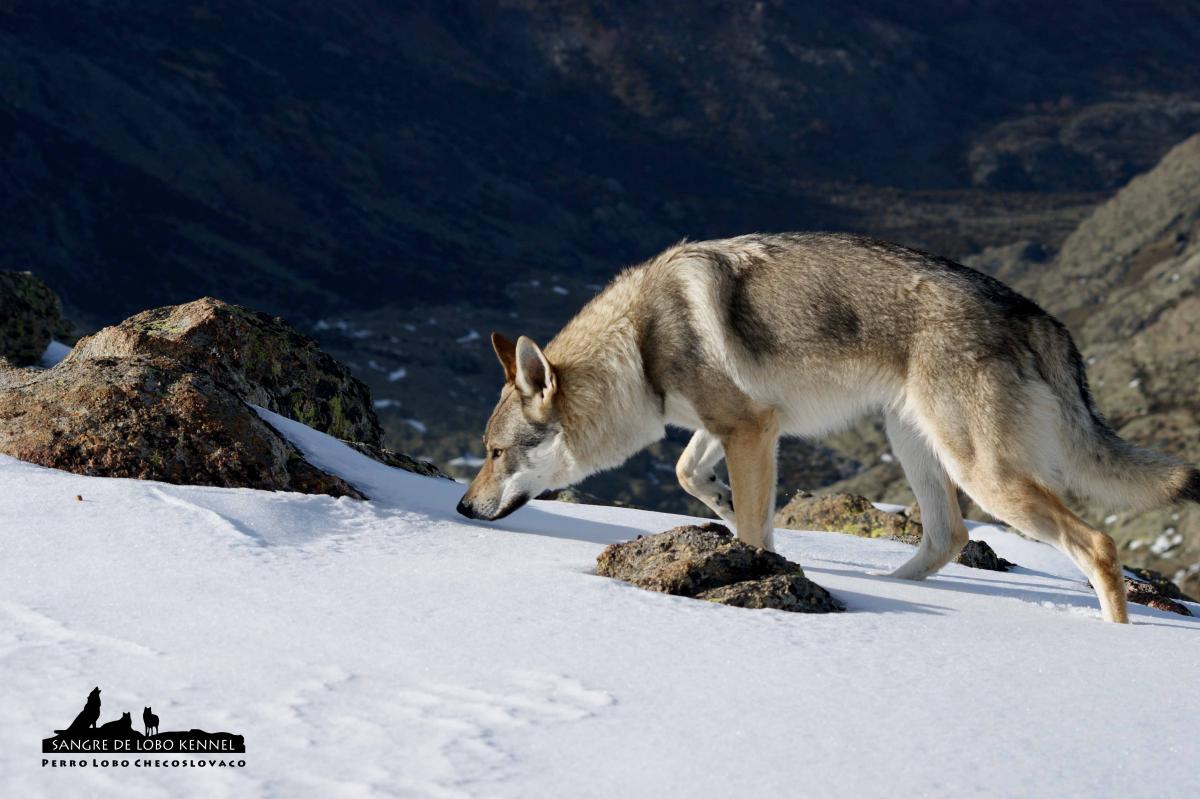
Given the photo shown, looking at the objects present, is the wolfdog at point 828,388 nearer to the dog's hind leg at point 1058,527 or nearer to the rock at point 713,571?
the dog's hind leg at point 1058,527

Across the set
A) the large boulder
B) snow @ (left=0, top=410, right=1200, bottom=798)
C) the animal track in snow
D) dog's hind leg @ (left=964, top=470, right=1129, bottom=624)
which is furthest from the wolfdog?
the animal track in snow

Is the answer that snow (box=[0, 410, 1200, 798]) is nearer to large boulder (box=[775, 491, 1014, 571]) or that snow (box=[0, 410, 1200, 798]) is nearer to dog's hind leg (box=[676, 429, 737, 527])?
dog's hind leg (box=[676, 429, 737, 527])

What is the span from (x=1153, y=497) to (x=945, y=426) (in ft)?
3.09

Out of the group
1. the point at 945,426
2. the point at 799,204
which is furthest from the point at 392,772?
the point at 799,204

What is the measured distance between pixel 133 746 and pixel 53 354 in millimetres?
6819

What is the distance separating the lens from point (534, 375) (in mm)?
6043

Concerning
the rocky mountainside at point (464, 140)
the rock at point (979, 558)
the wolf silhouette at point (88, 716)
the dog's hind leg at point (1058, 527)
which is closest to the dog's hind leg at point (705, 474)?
the rock at point (979, 558)

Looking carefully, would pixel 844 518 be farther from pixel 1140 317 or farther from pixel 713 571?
pixel 1140 317

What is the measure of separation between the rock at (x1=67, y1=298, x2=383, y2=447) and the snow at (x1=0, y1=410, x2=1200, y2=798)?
1.98 metres

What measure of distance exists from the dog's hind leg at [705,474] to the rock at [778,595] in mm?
1889

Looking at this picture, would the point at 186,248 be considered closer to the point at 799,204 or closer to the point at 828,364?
the point at 799,204

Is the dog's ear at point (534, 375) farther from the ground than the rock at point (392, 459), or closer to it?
farther from the ground

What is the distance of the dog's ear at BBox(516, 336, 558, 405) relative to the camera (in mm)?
5902

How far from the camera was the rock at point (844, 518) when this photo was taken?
8.28 metres
